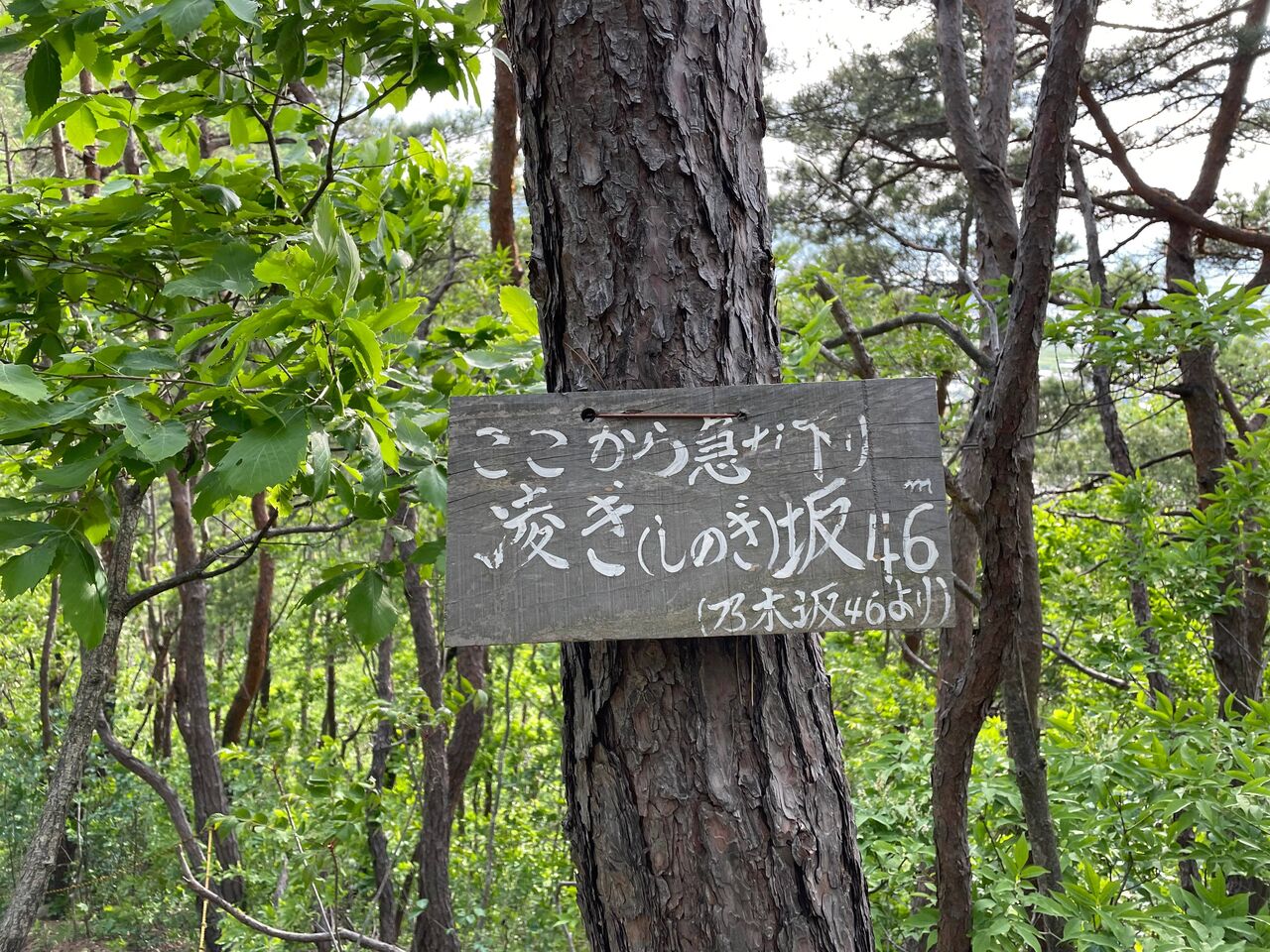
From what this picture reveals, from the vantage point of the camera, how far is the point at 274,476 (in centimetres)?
87

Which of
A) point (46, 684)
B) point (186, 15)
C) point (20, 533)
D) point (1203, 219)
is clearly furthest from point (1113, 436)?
point (46, 684)

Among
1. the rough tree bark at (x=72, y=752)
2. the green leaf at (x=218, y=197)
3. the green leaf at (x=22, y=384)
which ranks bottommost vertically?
the rough tree bark at (x=72, y=752)

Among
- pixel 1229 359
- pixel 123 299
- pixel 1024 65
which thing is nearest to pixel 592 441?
pixel 123 299

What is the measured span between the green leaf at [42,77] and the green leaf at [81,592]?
592 millimetres

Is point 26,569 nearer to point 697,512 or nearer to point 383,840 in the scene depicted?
point 697,512

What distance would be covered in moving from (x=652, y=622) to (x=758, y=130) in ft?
2.04

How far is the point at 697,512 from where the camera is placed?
3.30 ft

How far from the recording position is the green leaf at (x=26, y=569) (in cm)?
98

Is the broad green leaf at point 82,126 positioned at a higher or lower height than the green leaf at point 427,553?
higher

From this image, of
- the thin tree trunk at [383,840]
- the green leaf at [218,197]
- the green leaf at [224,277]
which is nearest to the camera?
the green leaf at [224,277]

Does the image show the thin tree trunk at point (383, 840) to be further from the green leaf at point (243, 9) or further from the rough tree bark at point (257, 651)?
the rough tree bark at point (257, 651)

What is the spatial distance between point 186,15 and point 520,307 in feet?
1.60

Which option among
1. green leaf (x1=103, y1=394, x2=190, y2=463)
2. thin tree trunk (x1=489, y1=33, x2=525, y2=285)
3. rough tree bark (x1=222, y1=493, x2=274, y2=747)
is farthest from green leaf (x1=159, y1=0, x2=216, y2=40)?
rough tree bark (x1=222, y1=493, x2=274, y2=747)

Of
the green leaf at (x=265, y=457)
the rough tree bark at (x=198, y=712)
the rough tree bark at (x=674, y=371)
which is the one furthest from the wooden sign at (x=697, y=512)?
the rough tree bark at (x=198, y=712)
